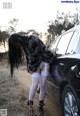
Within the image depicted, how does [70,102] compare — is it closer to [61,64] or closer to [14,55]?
[61,64]

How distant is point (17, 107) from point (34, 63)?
1.08 metres

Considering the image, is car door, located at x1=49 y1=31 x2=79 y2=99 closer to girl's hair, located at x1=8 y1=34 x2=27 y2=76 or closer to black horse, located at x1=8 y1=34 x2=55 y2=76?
black horse, located at x1=8 y1=34 x2=55 y2=76

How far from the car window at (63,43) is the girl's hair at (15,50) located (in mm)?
753

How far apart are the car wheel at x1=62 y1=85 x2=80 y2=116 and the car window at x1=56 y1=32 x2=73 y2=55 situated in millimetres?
1049

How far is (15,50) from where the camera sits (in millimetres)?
6258

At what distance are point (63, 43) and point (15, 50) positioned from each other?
928 mm

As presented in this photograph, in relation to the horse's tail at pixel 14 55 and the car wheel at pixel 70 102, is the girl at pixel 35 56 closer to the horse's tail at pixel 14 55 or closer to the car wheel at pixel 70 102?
the horse's tail at pixel 14 55

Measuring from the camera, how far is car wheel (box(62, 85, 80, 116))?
4.68 m

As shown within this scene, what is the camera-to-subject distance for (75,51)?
16.6 ft

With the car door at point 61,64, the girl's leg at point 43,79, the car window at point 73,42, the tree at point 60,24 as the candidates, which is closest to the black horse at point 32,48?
the girl's leg at point 43,79

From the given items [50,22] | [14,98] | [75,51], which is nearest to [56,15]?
[50,22]

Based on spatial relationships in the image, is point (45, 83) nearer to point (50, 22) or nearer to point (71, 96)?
point (71, 96)

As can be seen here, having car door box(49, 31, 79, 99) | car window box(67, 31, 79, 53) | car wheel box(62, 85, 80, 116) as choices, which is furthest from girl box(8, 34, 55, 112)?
car wheel box(62, 85, 80, 116)

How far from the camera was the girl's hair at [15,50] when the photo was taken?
19.9 ft
